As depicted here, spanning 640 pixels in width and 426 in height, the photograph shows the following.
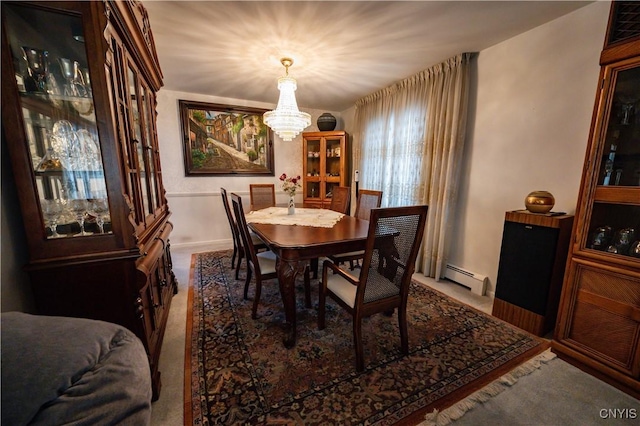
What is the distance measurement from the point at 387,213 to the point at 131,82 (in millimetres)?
1831

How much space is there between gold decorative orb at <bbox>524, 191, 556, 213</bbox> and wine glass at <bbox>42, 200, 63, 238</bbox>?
9.57ft

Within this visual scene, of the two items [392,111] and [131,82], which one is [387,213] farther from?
[392,111]

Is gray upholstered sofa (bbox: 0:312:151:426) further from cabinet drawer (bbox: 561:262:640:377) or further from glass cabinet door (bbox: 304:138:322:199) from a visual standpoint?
glass cabinet door (bbox: 304:138:322:199)

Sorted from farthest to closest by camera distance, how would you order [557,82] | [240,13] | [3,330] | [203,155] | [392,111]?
[203,155]
[392,111]
[557,82]
[240,13]
[3,330]

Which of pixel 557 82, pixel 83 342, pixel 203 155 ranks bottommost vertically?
pixel 83 342

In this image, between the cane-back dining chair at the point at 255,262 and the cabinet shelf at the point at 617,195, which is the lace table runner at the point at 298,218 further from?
the cabinet shelf at the point at 617,195

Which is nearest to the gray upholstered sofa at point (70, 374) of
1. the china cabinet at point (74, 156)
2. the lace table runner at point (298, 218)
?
the china cabinet at point (74, 156)

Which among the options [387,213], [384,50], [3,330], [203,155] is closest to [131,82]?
[3,330]

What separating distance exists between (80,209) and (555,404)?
2667 millimetres

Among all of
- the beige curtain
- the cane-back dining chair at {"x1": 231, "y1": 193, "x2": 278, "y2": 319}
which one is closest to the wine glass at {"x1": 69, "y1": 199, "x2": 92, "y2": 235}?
the cane-back dining chair at {"x1": 231, "y1": 193, "x2": 278, "y2": 319}

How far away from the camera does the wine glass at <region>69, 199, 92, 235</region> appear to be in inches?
46.3

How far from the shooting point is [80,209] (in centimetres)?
120

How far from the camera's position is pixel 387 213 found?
4.22 feet

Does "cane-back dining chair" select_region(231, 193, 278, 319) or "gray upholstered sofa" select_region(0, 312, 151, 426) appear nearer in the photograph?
"gray upholstered sofa" select_region(0, 312, 151, 426)
